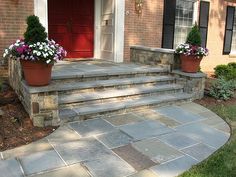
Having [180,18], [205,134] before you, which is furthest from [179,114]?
[180,18]

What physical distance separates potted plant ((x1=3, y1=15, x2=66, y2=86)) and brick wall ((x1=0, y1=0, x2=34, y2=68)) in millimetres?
2084

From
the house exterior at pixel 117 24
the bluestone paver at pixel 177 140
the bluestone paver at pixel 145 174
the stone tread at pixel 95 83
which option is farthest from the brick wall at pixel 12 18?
the bluestone paver at pixel 145 174

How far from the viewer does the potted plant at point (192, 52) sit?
234 inches

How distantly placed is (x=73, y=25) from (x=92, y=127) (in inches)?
178

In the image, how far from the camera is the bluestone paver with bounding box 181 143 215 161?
3.61 meters

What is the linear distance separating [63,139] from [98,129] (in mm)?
611

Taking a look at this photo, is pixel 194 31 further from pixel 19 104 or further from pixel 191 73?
pixel 19 104

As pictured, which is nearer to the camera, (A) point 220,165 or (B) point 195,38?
(A) point 220,165

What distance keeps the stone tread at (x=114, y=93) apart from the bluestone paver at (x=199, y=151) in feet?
6.26

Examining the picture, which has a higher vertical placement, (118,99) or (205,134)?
(118,99)

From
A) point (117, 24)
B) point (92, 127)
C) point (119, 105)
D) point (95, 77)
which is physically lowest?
point (92, 127)

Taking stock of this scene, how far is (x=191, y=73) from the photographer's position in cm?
620

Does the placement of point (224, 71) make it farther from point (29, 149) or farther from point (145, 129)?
point (29, 149)

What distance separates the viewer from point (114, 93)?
5.35m
